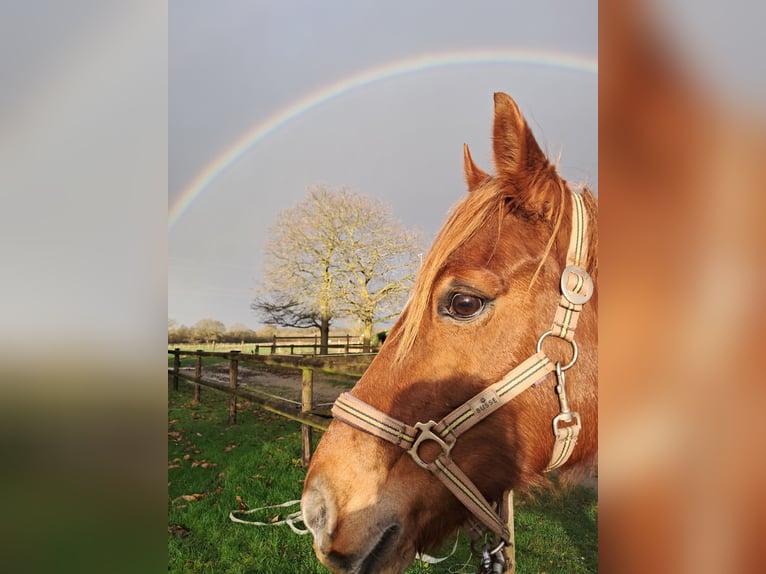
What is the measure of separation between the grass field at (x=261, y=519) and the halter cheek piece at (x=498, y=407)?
1.20 meters

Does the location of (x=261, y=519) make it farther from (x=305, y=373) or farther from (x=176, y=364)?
(x=176, y=364)

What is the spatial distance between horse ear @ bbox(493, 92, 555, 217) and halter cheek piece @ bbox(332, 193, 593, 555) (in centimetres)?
11

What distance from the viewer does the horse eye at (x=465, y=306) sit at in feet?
3.93

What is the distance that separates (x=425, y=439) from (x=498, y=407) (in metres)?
0.24

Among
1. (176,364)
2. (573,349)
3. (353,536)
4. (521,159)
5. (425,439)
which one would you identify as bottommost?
(176,364)

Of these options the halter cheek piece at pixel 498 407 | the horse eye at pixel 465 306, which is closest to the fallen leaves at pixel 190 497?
the halter cheek piece at pixel 498 407

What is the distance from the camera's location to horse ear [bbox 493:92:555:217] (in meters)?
1.24

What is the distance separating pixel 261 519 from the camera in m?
3.63

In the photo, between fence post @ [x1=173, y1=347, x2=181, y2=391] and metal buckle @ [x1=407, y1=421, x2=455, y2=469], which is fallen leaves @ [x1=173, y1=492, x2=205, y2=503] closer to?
metal buckle @ [x1=407, y1=421, x2=455, y2=469]

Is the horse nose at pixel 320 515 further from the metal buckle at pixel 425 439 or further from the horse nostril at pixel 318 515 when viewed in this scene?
the metal buckle at pixel 425 439

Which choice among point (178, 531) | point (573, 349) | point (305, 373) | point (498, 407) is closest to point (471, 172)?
point (573, 349)

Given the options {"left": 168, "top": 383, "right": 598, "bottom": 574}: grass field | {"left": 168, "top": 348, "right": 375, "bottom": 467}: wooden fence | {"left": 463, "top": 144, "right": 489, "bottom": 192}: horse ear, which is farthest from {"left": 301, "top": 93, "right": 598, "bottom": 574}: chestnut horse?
{"left": 168, "top": 348, "right": 375, "bottom": 467}: wooden fence
